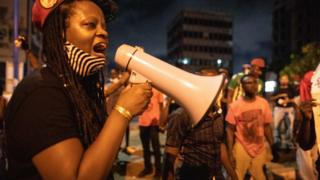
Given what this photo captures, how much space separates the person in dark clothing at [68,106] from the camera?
1396mm

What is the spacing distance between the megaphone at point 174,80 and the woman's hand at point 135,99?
0.18m

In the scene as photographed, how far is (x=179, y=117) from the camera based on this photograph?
4.07 m

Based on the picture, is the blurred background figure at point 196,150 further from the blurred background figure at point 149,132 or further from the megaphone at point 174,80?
the blurred background figure at point 149,132

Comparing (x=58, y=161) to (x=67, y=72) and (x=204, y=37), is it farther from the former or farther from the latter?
(x=204, y=37)

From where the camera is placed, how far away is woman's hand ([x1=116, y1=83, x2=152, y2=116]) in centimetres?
159

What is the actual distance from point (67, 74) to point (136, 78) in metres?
0.37

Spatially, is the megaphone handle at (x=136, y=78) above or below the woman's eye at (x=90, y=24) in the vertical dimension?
below

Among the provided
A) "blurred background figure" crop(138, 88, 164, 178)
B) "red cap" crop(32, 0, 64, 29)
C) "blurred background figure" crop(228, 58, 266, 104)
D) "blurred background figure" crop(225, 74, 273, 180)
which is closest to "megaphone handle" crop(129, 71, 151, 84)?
"red cap" crop(32, 0, 64, 29)

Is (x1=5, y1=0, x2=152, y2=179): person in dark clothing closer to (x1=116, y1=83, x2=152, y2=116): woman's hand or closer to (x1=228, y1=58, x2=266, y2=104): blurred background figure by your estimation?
(x1=116, y1=83, x2=152, y2=116): woman's hand

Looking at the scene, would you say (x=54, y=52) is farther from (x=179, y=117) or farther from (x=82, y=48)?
(x=179, y=117)

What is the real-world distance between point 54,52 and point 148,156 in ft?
17.2

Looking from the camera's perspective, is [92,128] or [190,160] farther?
[190,160]

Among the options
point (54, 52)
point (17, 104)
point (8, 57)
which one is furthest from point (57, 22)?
point (8, 57)

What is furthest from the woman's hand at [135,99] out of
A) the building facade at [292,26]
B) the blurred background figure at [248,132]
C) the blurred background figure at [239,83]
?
the building facade at [292,26]
